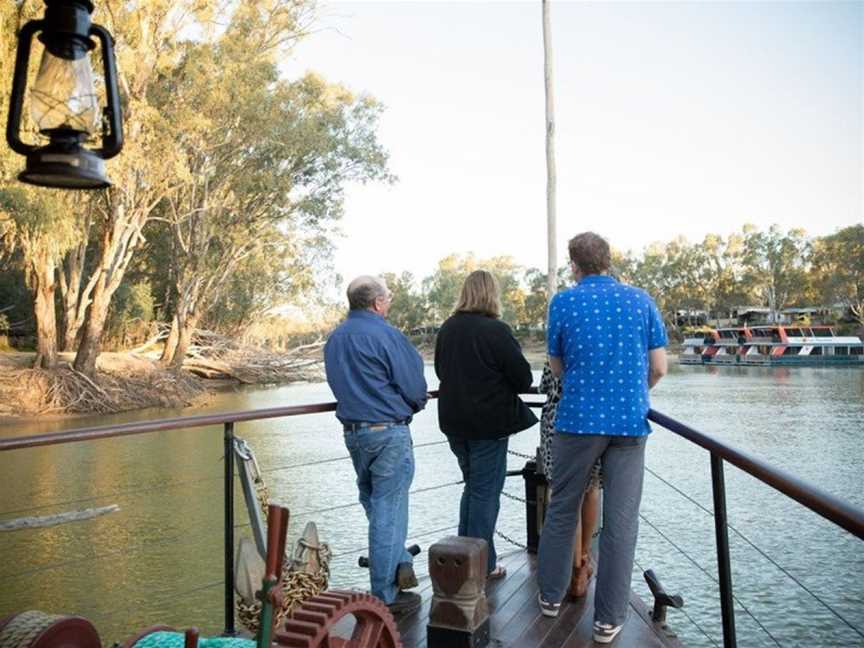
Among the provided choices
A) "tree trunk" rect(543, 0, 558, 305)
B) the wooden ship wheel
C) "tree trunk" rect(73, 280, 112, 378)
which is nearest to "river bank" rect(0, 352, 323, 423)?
"tree trunk" rect(73, 280, 112, 378)

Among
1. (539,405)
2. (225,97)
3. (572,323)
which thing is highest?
(225,97)

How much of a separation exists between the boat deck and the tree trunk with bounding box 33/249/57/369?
16610mm

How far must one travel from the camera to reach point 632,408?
2.53 m

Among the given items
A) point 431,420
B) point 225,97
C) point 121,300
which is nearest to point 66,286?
point 121,300

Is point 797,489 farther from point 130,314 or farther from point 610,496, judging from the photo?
point 130,314

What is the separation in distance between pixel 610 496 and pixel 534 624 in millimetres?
606

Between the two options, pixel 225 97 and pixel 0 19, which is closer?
pixel 0 19

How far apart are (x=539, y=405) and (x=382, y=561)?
3.79ft

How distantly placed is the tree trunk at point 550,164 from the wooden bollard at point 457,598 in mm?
2177

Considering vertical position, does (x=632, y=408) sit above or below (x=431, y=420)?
above

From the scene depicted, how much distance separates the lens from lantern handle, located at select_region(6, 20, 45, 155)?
1.25 metres

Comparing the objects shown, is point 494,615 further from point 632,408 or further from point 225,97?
point 225,97

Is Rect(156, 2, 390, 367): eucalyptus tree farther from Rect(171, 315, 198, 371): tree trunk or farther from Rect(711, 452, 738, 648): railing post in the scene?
Rect(711, 452, 738, 648): railing post

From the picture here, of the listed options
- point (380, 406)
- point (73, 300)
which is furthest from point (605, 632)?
point (73, 300)
